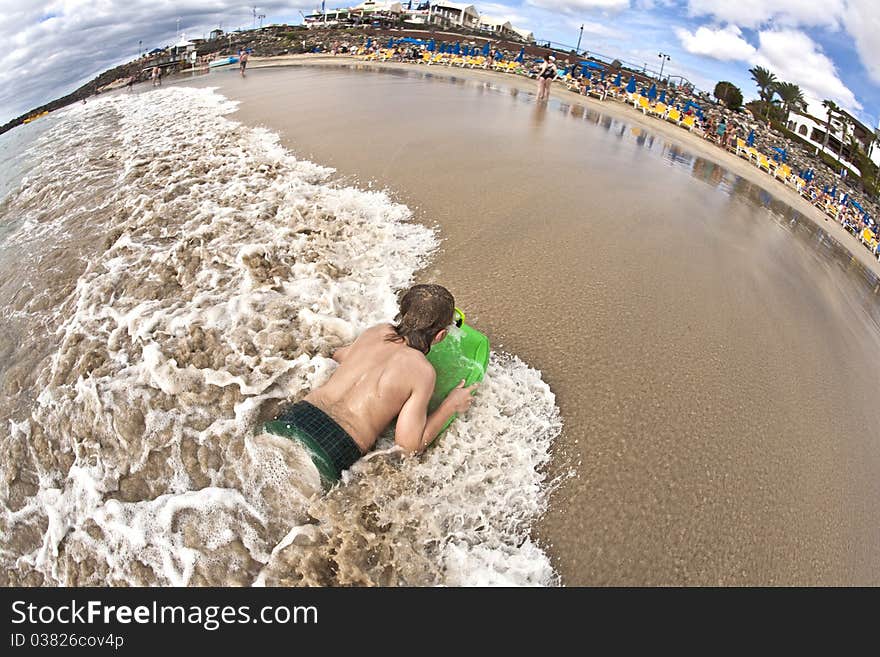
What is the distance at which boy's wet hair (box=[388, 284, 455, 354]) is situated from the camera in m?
2.40

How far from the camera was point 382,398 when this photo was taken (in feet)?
7.66

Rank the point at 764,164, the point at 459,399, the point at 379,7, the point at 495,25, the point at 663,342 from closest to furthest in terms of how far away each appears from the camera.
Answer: the point at 459,399 < the point at 663,342 < the point at 764,164 < the point at 379,7 < the point at 495,25

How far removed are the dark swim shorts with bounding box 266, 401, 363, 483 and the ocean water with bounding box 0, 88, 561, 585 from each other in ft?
0.25

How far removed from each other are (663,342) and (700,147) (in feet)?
42.4

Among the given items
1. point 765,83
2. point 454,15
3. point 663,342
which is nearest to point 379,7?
point 454,15

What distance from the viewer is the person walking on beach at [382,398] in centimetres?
231

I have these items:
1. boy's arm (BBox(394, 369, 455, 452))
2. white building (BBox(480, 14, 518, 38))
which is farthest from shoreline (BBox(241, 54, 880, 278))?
white building (BBox(480, 14, 518, 38))

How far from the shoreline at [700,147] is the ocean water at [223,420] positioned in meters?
9.44

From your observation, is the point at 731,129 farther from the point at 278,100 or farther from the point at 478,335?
the point at 478,335

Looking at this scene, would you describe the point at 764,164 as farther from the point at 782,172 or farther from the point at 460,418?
the point at 460,418

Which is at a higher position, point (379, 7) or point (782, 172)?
point (379, 7)

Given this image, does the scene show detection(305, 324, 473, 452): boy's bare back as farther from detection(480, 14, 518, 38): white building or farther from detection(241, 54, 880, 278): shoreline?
detection(480, 14, 518, 38): white building
